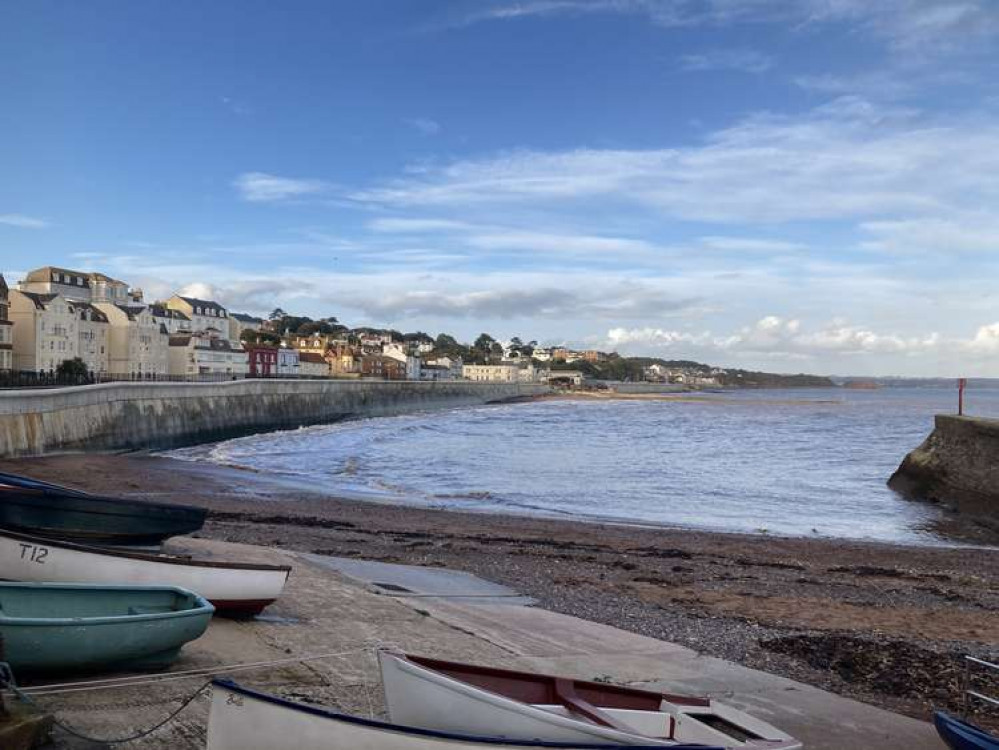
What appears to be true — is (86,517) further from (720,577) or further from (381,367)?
(381,367)

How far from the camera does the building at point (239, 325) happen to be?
133m

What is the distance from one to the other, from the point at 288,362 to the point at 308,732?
4585 inches

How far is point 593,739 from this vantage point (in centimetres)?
433

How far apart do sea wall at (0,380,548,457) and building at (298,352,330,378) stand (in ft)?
105

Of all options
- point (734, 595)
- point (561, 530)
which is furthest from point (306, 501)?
point (734, 595)

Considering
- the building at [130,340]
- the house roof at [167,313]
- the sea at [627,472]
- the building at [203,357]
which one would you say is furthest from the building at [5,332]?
the house roof at [167,313]

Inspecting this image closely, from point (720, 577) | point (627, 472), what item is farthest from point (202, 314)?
point (720, 577)

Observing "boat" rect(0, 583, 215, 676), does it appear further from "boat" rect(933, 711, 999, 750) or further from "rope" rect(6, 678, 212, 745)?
"boat" rect(933, 711, 999, 750)

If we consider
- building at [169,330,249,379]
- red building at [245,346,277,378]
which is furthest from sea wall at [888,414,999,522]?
red building at [245,346,277,378]

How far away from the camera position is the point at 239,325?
140250 mm

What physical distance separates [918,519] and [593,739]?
22.3 metres

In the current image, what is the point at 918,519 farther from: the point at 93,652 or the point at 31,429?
the point at 31,429

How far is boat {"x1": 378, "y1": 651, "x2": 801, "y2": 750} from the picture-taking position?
4.36 meters

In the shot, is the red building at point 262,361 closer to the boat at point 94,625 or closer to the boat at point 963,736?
the boat at point 94,625
